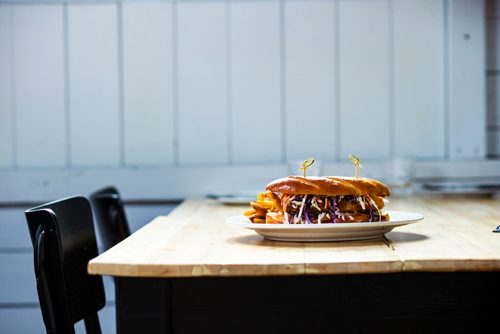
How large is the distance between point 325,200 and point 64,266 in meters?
0.55

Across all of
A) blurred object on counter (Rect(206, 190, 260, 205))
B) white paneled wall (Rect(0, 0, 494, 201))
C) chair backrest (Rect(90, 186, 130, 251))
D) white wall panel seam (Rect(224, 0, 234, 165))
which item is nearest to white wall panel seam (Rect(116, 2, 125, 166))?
white paneled wall (Rect(0, 0, 494, 201))

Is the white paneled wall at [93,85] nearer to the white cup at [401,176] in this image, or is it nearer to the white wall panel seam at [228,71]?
the white wall panel seam at [228,71]

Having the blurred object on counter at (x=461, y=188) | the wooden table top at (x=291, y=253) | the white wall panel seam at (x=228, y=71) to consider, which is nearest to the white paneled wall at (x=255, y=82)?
the white wall panel seam at (x=228, y=71)

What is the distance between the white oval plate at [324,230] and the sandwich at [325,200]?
0.8 inches

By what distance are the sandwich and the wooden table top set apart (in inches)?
2.0

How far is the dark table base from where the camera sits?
4.12 feet

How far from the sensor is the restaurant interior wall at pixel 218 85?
9.67 ft

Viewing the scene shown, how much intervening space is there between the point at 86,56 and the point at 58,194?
565mm

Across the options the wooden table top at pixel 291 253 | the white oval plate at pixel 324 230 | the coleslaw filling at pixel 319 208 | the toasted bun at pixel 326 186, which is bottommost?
the wooden table top at pixel 291 253

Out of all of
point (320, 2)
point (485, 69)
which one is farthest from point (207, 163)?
point (485, 69)

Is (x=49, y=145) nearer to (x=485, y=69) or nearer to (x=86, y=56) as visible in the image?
(x=86, y=56)

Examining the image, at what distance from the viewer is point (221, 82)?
2957mm

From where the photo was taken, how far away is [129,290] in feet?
4.04

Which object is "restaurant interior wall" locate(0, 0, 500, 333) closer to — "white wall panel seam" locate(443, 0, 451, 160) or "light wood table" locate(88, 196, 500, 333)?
"white wall panel seam" locate(443, 0, 451, 160)
